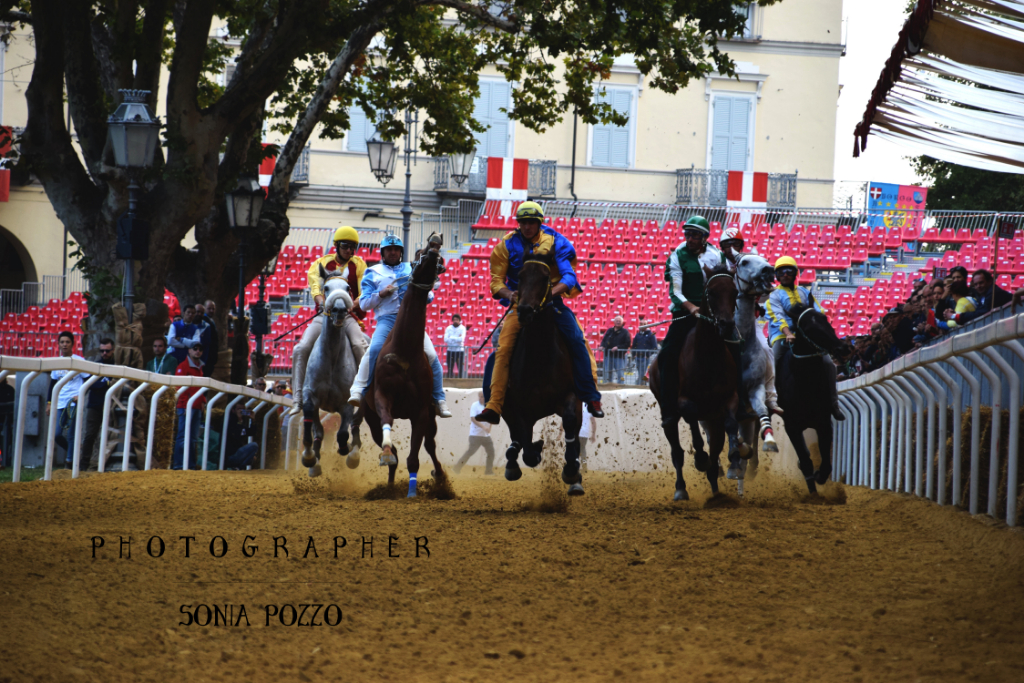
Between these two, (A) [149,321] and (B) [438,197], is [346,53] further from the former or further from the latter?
(B) [438,197]

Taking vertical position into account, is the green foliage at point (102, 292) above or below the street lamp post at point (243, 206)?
below

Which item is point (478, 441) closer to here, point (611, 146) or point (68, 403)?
point (68, 403)

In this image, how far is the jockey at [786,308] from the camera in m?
10.8

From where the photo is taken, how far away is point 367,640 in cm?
456

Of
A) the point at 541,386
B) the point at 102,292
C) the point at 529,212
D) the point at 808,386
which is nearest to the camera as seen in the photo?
the point at 541,386

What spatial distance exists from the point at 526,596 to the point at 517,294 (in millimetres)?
4028

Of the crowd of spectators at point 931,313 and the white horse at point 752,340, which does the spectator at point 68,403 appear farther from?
the crowd of spectators at point 931,313

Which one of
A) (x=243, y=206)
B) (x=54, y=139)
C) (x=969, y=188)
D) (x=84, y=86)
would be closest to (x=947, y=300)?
(x=243, y=206)

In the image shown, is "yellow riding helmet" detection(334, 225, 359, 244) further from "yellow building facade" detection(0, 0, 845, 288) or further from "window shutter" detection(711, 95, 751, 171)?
"window shutter" detection(711, 95, 751, 171)

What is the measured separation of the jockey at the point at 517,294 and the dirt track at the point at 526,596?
1456 mm

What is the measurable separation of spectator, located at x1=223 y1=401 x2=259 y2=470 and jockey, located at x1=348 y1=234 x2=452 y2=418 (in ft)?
13.9

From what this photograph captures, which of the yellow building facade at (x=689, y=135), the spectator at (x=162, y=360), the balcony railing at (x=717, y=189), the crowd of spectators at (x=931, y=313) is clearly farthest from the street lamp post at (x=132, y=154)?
the balcony railing at (x=717, y=189)

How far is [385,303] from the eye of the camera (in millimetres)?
11109

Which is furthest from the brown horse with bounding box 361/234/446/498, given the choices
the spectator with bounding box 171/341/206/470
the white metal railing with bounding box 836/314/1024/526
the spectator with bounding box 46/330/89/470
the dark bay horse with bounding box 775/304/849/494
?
the white metal railing with bounding box 836/314/1024/526
